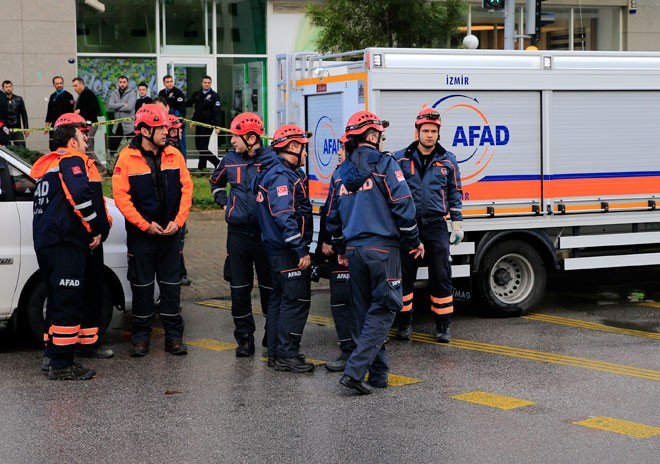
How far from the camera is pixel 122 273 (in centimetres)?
1011

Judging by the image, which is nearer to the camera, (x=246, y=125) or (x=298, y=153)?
(x=298, y=153)

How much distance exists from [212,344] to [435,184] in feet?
8.15

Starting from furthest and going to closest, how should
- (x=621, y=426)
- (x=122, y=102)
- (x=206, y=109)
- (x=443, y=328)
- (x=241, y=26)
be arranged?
(x=241, y=26) → (x=122, y=102) → (x=206, y=109) → (x=443, y=328) → (x=621, y=426)

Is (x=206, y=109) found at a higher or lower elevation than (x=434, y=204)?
higher

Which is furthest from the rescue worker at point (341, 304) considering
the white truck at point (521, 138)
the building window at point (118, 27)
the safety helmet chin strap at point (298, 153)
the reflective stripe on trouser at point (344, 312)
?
the building window at point (118, 27)

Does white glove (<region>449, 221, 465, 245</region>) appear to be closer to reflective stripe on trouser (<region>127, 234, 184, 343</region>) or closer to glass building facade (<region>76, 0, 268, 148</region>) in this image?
reflective stripe on trouser (<region>127, 234, 184, 343</region>)

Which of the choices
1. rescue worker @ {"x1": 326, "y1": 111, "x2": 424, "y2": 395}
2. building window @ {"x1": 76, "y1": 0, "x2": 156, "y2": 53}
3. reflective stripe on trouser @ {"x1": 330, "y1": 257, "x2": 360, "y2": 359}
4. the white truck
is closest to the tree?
the white truck

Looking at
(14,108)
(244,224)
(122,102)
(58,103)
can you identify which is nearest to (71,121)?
(244,224)

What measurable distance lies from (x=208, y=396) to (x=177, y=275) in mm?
1804

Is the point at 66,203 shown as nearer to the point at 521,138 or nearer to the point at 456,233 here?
the point at 456,233

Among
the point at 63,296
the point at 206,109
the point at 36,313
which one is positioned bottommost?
the point at 36,313

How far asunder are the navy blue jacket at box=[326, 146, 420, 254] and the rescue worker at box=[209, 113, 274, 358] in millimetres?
1321

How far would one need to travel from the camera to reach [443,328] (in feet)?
33.9

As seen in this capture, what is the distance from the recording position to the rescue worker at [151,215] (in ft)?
31.2
